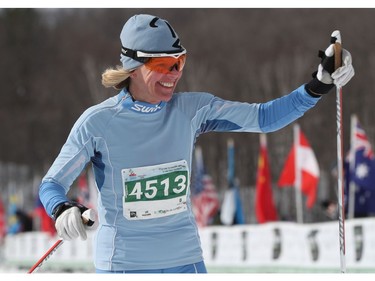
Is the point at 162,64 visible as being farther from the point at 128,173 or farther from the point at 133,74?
the point at 128,173

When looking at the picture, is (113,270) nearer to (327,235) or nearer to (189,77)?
(327,235)

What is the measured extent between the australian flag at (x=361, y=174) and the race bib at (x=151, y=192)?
27.4 ft

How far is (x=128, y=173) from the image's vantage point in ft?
13.5

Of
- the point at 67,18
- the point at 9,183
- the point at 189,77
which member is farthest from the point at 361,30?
the point at 67,18

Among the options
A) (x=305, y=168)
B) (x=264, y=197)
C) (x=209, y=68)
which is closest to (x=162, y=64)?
(x=305, y=168)

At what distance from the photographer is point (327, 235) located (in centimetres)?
1092

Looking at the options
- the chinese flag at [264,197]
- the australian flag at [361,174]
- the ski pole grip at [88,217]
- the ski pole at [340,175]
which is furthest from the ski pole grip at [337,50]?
the chinese flag at [264,197]

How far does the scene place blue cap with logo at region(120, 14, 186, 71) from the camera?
4207mm

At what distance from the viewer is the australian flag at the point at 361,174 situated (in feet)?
40.6

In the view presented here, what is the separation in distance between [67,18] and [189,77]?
1118 inches

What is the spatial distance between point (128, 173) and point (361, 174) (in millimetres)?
8654

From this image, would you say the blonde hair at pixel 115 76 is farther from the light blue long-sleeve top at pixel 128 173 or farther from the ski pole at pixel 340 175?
the ski pole at pixel 340 175

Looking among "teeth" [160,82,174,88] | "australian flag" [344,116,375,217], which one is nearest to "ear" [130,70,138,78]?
"teeth" [160,82,174,88]

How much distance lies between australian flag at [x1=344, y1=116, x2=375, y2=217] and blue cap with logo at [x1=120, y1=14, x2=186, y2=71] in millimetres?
8323
